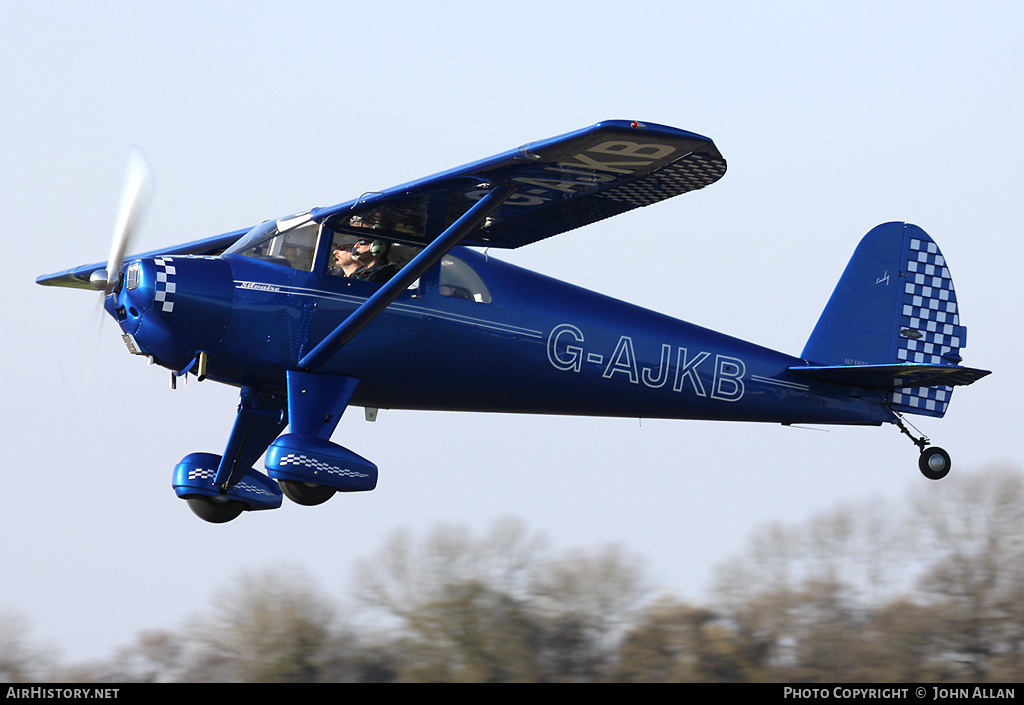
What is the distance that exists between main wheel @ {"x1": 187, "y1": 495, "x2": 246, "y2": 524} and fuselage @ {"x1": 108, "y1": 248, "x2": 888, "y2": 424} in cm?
138

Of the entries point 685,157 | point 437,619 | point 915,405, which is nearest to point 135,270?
point 685,157

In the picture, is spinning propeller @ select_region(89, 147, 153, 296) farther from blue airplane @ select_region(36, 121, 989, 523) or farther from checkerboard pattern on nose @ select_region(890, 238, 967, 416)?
checkerboard pattern on nose @ select_region(890, 238, 967, 416)

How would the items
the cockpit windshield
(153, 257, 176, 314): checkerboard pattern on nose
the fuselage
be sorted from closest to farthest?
(153, 257, 176, 314): checkerboard pattern on nose → the fuselage → the cockpit windshield

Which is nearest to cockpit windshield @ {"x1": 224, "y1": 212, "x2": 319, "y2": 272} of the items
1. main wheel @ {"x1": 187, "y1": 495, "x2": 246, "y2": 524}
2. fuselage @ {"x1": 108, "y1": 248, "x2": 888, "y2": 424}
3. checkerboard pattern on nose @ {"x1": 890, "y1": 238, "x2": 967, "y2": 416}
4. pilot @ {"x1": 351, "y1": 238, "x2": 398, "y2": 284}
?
fuselage @ {"x1": 108, "y1": 248, "x2": 888, "y2": 424}

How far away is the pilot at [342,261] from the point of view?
946cm

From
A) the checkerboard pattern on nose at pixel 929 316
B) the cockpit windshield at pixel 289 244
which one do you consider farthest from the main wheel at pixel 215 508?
the checkerboard pattern on nose at pixel 929 316

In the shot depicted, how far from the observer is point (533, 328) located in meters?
9.91

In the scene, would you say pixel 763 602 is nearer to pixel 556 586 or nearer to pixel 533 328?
pixel 556 586

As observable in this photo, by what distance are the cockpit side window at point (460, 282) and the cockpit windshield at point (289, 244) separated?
1.05 metres

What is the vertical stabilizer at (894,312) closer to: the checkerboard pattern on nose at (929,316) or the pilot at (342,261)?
the checkerboard pattern on nose at (929,316)

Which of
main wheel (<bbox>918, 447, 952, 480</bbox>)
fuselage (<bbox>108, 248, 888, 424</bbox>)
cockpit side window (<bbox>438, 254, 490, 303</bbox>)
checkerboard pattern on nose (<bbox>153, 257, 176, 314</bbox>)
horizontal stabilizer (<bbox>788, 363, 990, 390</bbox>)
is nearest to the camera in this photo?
checkerboard pattern on nose (<bbox>153, 257, 176, 314</bbox>)

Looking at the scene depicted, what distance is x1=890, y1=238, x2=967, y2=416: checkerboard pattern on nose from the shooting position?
448 inches

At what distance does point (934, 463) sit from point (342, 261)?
5.69 metres
